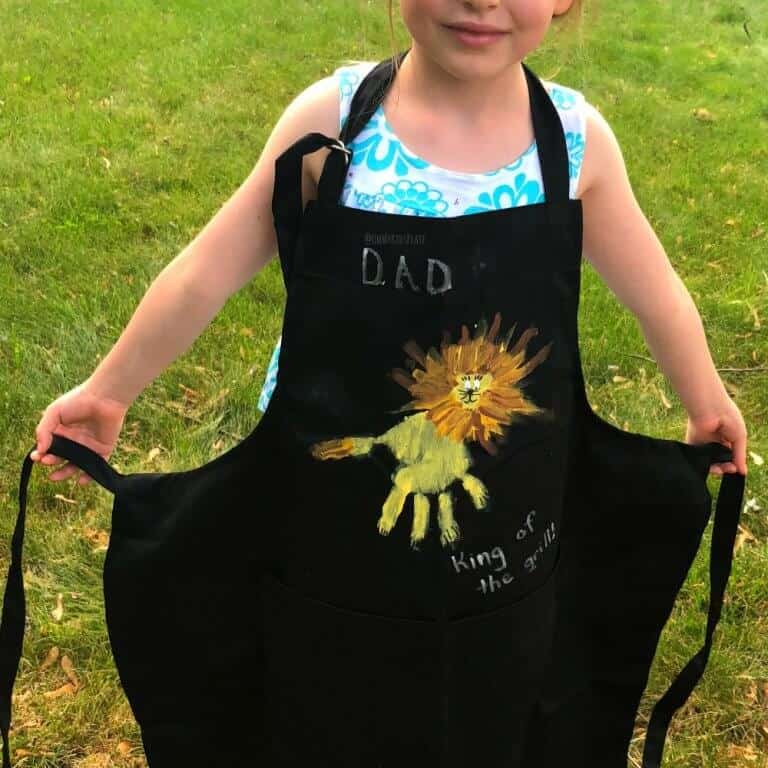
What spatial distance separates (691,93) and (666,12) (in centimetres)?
273

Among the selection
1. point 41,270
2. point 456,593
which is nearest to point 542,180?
point 456,593

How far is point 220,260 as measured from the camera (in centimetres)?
149

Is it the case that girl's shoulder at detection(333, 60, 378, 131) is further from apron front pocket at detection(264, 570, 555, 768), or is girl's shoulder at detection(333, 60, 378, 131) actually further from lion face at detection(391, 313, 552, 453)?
apron front pocket at detection(264, 570, 555, 768)

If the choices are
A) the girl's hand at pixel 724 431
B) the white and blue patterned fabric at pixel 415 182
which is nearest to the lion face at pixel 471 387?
the white and blue patterned fabric at pixel 415 182

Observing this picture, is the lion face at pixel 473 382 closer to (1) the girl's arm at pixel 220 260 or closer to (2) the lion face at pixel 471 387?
(2) the lion face at pixel 471 387

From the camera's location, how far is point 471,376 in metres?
1.43

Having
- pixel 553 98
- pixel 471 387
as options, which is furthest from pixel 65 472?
pixel 553 98

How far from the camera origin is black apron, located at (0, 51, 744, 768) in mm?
1387

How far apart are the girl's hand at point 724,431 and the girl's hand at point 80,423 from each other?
1086mm

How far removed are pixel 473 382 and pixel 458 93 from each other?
0.44 meters

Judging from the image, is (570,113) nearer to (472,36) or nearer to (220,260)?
(472,36)

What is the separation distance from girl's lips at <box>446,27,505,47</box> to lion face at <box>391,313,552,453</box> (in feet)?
1.29

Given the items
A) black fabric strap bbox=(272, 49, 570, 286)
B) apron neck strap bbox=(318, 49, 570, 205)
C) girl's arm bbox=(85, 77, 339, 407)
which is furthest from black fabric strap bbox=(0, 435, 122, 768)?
apron neck strap bbox=(318, 49, 570, 205)

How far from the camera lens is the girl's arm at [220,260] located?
1.45 meters
